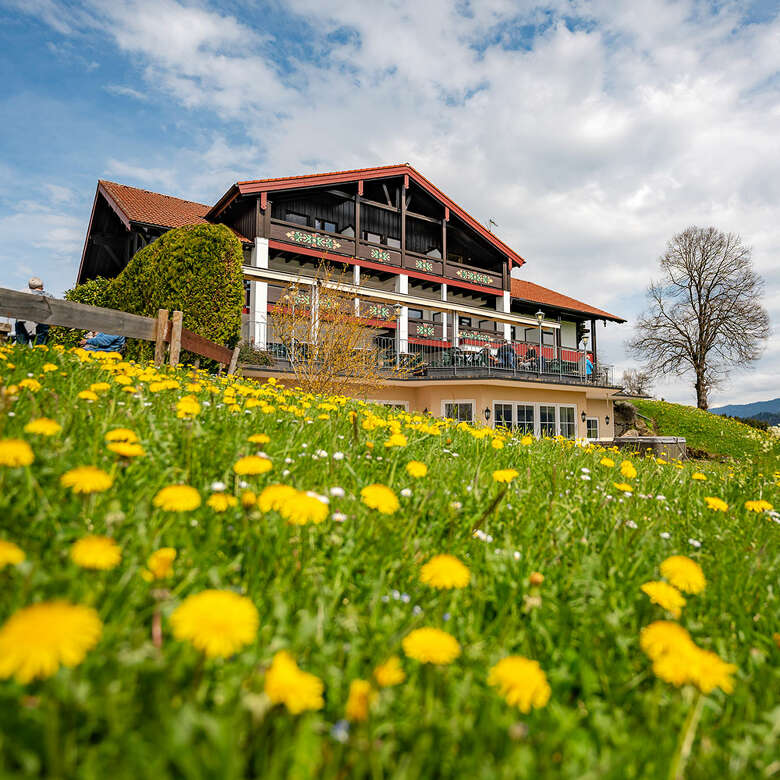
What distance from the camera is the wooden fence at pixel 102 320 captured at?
411 cm

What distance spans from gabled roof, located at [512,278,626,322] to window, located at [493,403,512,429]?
1012 centimetres

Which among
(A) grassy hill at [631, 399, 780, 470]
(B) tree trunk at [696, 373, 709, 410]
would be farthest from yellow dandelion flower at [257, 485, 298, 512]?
(B) tree trunk at [696, 373, 709, 410]

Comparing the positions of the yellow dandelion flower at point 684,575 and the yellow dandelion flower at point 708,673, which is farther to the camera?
the yellow dandelion flower at point 684,575

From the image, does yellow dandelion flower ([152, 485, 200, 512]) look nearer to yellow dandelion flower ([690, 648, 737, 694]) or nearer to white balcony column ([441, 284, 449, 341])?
yellow dandelion flower ([690, 648, 737, 694])

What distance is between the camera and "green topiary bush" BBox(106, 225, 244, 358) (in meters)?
8.66

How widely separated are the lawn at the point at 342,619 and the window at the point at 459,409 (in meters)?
14.5

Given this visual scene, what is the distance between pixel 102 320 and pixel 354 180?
53.8 feet

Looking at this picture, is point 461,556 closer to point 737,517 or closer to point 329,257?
point 737,517

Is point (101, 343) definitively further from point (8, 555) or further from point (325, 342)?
point (8, 555)

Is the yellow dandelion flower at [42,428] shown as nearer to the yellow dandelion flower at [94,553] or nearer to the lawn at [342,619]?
the lawn at [342,619]

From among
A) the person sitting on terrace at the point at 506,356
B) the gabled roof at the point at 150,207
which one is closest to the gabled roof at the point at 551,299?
the person sitting on terrace at the point at 506,356

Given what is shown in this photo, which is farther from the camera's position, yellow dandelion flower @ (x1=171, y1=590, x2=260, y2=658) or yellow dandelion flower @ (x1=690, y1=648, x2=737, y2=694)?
yellow dandelion flower @ (x1=690, y1=648, x2=737, y2=694)

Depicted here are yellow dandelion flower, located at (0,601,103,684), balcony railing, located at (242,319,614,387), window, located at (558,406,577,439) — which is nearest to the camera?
yellow dandelion flower, located at (0,601,103,684)

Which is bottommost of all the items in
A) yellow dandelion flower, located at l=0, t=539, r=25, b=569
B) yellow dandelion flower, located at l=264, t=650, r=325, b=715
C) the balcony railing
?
yellow dandelion flower, located at l=264, t=650, r=325, b=715
